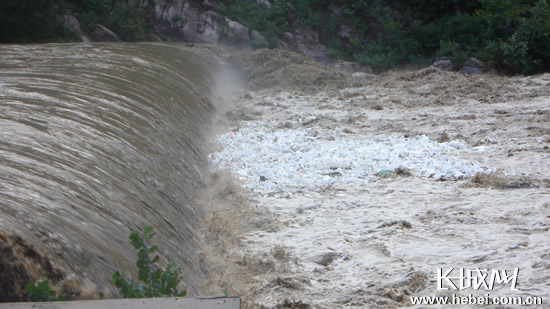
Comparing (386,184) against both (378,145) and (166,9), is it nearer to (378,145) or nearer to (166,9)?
(378,145)

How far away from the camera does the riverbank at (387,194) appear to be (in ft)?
13.4

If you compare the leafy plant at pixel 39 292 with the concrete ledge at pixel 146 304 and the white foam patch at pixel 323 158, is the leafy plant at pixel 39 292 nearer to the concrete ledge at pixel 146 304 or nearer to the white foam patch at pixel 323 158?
the concrete ledge at pixel 146 304

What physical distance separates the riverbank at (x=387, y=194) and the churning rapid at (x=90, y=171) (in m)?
0.61

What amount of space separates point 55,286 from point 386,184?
412 cm

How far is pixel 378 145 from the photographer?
7852mm

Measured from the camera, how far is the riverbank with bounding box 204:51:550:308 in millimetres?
4070

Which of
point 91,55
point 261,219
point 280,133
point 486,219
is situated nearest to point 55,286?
point 261,219

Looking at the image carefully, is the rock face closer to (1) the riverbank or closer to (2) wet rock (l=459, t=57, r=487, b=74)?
(2) wet rock (l=459, t=57, r=487, b=74)

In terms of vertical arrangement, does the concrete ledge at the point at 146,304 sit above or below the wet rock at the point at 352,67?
above

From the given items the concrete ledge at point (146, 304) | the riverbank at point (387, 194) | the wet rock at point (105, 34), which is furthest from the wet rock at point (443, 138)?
the wet rock at point (105, 34)

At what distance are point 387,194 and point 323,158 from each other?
153cm

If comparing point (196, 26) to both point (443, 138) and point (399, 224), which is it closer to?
point (443, 138)

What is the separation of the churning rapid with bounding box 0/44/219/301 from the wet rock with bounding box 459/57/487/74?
1010 centimetres

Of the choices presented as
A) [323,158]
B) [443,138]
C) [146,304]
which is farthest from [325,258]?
[443,138]
